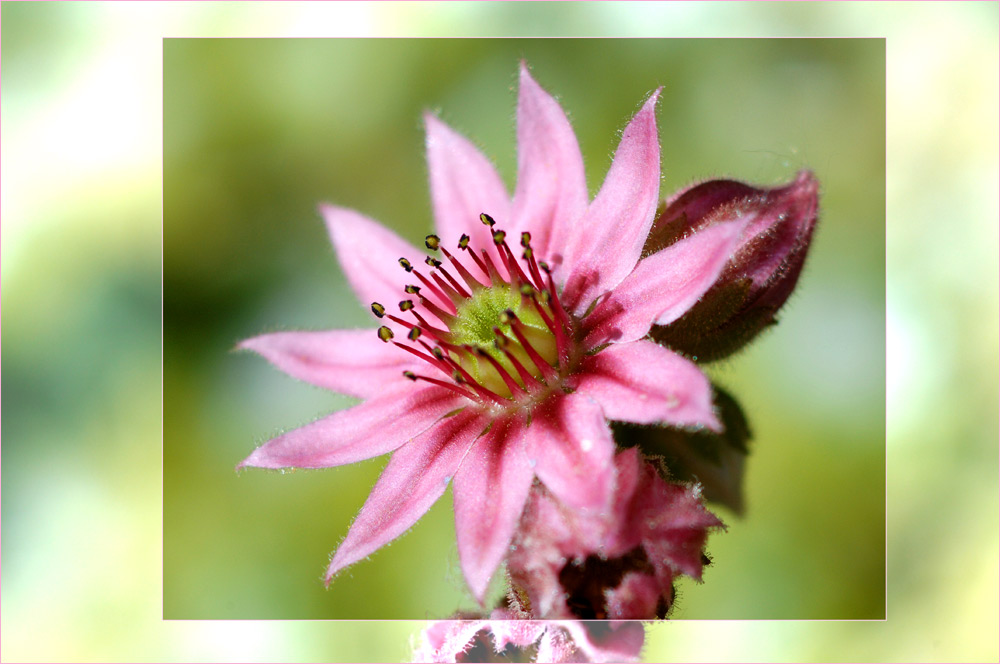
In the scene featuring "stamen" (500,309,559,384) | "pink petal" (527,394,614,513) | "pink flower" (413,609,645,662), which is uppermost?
"stamen" (500,309,559,384)

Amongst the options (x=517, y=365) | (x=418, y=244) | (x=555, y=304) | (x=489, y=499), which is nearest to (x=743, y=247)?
(x=555, y=304)

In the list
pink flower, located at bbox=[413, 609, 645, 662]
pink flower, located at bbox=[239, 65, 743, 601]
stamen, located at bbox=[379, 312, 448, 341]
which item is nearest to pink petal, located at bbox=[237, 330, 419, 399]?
pink flower, located at bbox=[239, 65, 743, 601]

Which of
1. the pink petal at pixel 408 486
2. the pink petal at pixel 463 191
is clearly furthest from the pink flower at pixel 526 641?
the pink petal at pixel 463 191

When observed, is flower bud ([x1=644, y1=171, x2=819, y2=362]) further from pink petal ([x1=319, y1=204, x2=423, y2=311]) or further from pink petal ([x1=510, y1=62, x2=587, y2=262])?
pink petal ([x1=319, y1=204, x2=423, y2=311])

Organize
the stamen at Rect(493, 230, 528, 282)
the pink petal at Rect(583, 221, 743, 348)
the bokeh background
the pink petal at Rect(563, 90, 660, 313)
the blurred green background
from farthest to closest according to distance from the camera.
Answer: the blurred green background < the bokeh background < the stamen at Rect(493, 230, 528, 282) < the pink petal at Rect(563, 90, 660, 313) < the pink petal at Rect(583, 221, 743, 348)

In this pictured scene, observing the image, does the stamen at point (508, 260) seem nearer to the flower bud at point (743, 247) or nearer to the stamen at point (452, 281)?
the stamen at point (452, 281)
